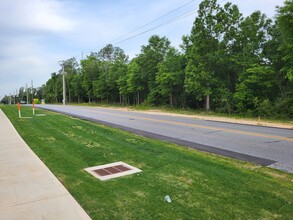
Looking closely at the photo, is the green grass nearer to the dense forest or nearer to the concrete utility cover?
the concrete utility cover

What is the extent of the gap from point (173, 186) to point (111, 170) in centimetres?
165

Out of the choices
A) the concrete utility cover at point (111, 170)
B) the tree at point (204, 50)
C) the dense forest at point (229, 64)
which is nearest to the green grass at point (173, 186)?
the concrete utility cover at point (111, 170)

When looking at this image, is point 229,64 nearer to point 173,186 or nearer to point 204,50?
point 204,50

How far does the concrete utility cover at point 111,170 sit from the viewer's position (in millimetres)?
5281

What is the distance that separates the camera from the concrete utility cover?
5.28m

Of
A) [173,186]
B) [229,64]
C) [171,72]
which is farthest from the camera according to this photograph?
[171,72]

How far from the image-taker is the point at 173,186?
4.66 meters

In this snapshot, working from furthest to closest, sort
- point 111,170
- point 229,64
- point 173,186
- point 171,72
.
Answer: point 171,72 < point 229,64 < point 111,170 < point 173,186

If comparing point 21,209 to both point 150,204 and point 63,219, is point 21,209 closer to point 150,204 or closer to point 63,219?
point 63,219

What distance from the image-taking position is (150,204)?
3877 mm

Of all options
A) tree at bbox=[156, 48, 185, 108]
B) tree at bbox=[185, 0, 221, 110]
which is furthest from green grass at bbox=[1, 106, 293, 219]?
tree at bbox=[156, 48, 185, 108]

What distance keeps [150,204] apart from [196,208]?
0.71 metres

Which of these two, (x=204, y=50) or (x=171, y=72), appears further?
(x=171, y=72)

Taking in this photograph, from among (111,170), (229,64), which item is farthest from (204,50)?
(111,170)
